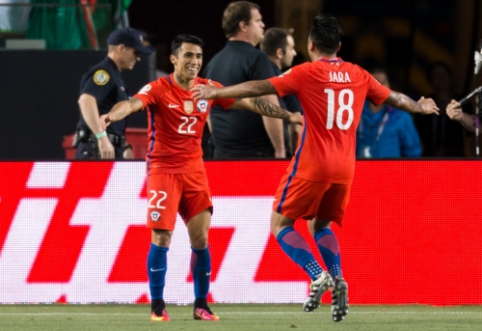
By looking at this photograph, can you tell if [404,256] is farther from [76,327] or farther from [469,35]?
[469,35]

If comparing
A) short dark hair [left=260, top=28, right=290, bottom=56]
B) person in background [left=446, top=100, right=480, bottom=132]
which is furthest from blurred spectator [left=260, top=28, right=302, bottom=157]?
person in background [left=446, top=100, right=480, bottom=132]

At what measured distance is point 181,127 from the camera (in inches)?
344

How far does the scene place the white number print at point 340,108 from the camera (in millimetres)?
8133

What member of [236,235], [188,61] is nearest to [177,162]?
[188,61]

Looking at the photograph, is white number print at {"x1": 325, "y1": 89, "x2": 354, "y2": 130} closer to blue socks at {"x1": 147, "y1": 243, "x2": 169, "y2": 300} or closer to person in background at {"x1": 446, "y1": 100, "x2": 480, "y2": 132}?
person in background at {"x1": 446, "y1": 100, "x2": 480, "y2": 132}

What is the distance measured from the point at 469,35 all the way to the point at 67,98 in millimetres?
4995

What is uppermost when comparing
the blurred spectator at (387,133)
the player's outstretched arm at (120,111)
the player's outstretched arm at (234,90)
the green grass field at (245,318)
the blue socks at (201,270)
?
the player's outstretched arm at (234,90)

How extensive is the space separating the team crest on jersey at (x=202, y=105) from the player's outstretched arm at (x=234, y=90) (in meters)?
0.62

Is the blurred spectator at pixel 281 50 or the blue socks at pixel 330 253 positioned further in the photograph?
the blurred spectator at pixel 281 50

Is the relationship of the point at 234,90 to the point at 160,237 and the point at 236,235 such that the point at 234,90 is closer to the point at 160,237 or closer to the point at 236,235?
the point at 160,237

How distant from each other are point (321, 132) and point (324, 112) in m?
0.13

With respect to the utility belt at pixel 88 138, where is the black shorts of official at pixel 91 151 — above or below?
below

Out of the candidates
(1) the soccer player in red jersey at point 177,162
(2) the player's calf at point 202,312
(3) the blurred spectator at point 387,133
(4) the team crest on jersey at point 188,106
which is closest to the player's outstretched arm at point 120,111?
(1) the soccer player in red jersey at point 177,162

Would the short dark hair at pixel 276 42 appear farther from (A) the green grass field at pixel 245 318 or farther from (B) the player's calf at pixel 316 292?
(B) the player's calf at pixel 316 292
